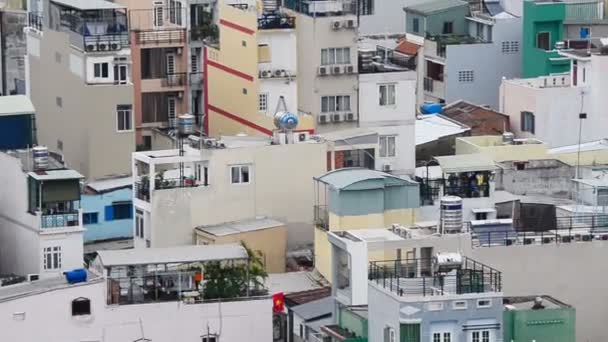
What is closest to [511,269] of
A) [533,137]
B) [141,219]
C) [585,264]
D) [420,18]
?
A: [585,264]

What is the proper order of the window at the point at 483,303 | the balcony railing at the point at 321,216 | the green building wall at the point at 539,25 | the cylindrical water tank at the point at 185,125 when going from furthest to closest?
1. the green building wall at the point at 539,25
2. the cylindrical water tank at the point at 185,125
3. the balcony railing at the point at 321,216
4. the window at the point at 483,303

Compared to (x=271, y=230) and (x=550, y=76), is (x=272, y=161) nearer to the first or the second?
(x=271, y=230)

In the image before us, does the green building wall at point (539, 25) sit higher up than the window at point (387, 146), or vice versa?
the green building wall at point (539, 25)

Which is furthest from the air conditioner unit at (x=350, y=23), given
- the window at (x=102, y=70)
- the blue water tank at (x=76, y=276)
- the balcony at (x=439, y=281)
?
the balcony at (x=439, y=281)

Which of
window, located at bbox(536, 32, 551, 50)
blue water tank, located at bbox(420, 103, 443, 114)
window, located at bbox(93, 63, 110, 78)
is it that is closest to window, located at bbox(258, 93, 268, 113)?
window, located at bbox(93, 63, 110, 78)

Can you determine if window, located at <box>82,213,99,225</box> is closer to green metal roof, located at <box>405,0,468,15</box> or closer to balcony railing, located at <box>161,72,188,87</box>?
balcony railing, located at <box>161,72,188,87</box>

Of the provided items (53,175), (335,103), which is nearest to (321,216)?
(53,175)

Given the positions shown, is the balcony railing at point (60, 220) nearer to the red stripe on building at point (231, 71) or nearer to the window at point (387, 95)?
the red stripe on building at point (231, 71)

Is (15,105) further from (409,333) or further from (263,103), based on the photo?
(409,333)
